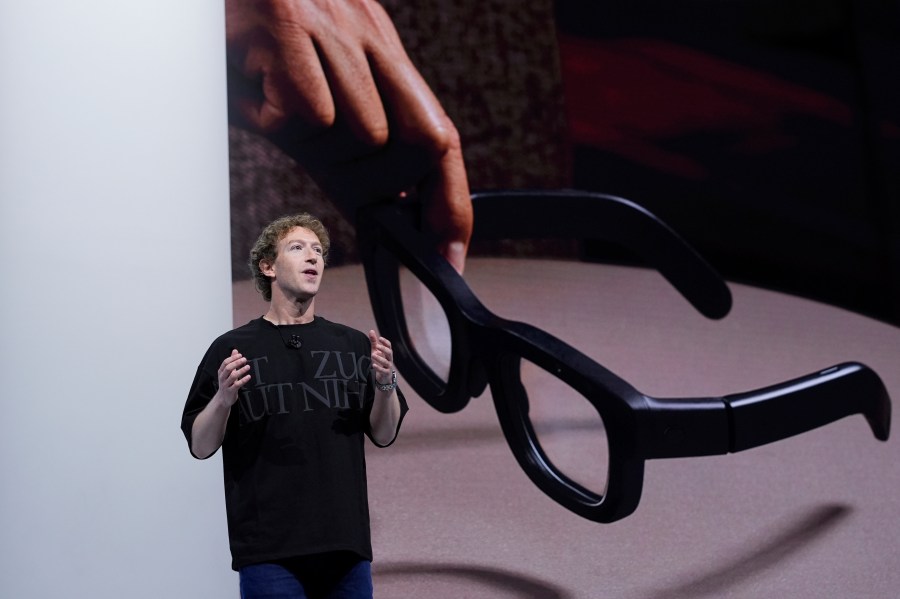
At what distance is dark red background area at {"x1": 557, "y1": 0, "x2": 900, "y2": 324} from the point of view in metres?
1.19

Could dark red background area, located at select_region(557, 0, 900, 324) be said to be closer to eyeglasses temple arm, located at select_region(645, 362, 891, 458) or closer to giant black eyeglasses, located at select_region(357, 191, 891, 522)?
giant black eyeglasses, located at select_region(357, 191, 891, 522)

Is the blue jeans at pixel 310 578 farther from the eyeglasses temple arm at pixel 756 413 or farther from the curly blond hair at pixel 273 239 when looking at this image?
the eyeglasses temple arm at pixel 756 413

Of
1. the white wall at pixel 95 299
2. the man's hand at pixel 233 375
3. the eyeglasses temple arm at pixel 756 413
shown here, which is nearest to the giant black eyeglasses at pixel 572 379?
the eyeglasses temple arm at pixel 756 413

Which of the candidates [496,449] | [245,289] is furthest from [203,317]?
[496,449]

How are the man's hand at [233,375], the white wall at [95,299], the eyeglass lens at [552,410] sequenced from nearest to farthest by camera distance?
1. the man's hand at [233,375]
2. the white wall at [95,299]
3. the eyeglass lens at [552,410]

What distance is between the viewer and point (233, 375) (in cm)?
53

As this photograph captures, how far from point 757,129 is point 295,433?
0.83 metres

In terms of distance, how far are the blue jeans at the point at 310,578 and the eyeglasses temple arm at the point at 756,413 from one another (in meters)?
0.35

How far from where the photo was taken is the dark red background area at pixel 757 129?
1.19 metres

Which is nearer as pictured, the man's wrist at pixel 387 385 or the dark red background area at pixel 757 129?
the man's wrist at pixel 387 385

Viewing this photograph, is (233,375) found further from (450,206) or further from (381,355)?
(450,206)

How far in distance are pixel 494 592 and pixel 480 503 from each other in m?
0.11

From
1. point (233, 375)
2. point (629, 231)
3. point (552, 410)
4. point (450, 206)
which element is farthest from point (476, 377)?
point (233, 375)

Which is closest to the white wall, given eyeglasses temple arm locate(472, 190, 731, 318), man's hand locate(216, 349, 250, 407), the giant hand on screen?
the giant hand on screen
